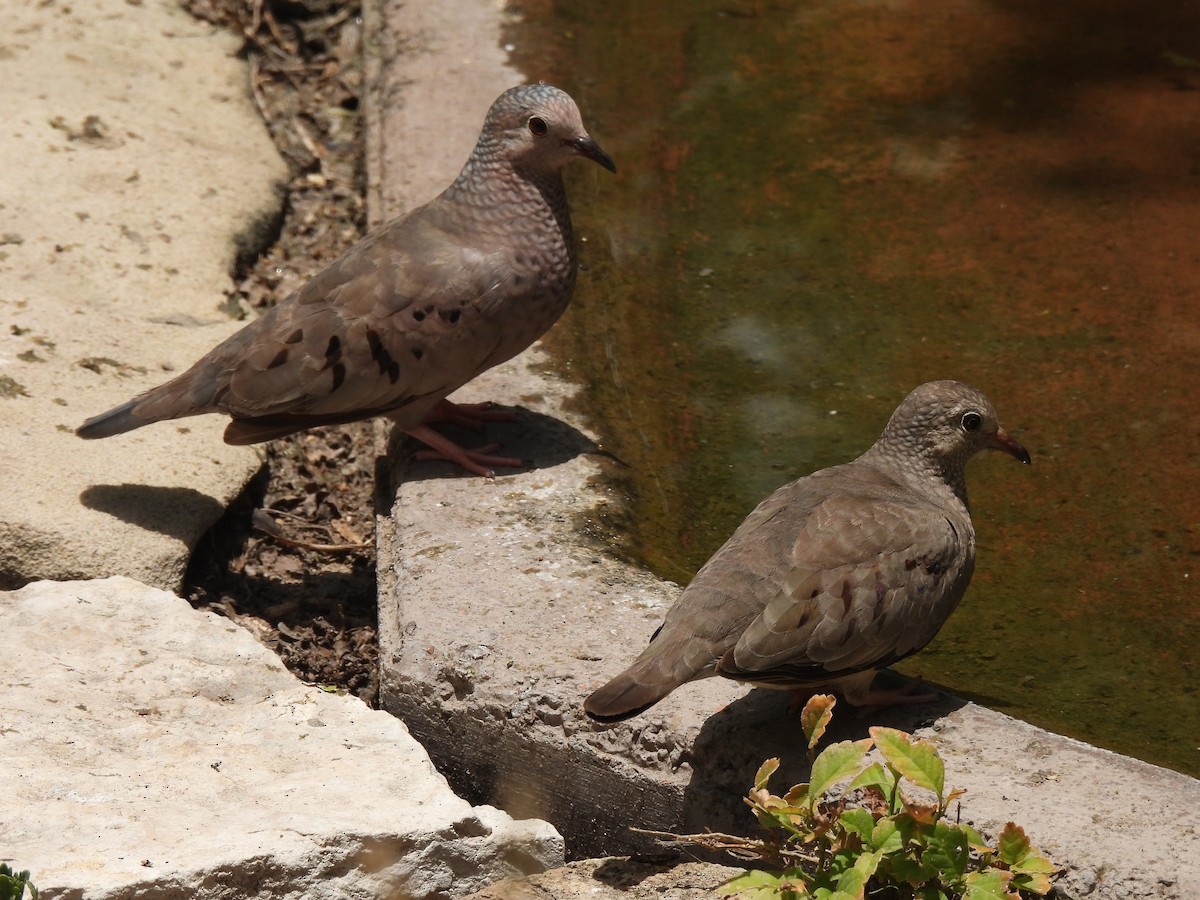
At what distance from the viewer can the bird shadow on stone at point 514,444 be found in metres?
4.67

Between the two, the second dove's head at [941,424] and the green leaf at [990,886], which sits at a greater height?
the second dove's head at [941,424]

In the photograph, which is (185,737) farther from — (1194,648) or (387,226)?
(1194,648)

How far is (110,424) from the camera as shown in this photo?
15.1ft

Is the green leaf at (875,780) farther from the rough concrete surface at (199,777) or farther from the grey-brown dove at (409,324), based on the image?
the grey-brown dove at (409,324)

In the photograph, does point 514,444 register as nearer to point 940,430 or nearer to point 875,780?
point 940,430

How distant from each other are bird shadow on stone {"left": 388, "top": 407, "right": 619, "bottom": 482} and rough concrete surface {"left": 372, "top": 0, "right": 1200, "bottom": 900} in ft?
0.17

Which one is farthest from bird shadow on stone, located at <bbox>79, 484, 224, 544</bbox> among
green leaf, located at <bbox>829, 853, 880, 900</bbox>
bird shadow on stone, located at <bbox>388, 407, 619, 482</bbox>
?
green leaf, located at <bbox>829, 853, 880, 900</bbox>

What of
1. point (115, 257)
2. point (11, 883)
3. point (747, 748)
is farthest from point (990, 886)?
point (115, 257)

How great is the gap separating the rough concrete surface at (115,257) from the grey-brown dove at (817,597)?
1757 millimetres

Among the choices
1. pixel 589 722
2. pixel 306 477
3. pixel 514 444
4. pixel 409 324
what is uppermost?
pixel 409 324

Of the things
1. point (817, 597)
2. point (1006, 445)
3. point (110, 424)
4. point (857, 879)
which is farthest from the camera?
point (110, 424)

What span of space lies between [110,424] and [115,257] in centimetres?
129

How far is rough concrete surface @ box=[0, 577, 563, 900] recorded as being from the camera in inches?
120

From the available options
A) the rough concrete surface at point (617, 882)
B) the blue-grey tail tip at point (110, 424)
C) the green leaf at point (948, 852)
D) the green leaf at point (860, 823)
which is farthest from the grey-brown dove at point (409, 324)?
the green leaf at point (948, 852)
